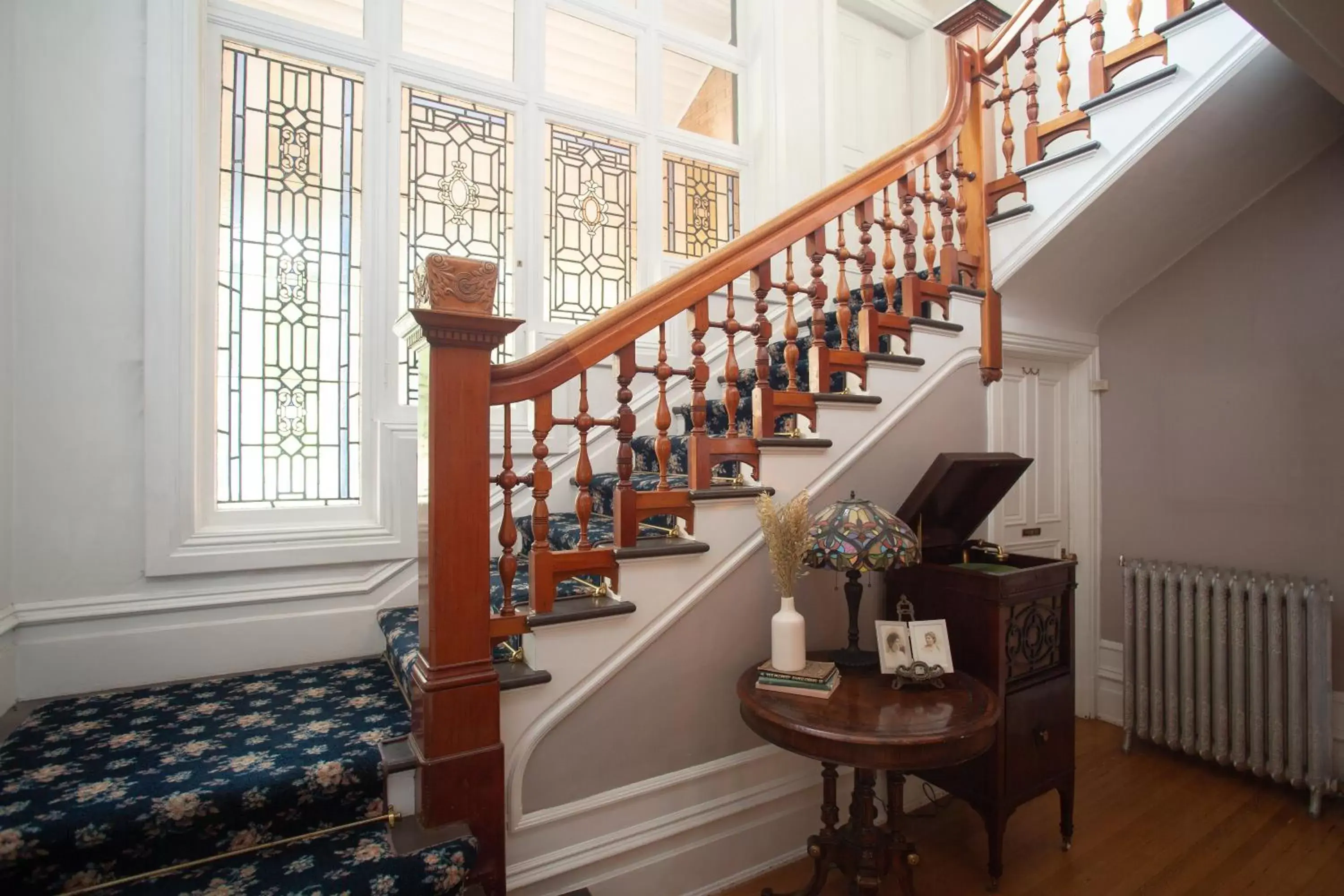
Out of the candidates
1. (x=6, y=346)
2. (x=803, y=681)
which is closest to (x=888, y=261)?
(x=803, y=681)

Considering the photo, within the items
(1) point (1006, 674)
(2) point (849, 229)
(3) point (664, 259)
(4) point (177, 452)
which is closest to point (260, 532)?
(4) point (177, 452)

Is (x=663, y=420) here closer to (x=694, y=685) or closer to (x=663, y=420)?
(x=663, y=420)

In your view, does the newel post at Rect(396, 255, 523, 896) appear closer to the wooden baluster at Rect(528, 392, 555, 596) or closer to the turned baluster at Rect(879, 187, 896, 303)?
the wooden baluster at Rect(528, 392, 555, 596)

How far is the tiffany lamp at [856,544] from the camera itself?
6.11ft

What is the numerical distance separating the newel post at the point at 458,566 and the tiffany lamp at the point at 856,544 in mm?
953

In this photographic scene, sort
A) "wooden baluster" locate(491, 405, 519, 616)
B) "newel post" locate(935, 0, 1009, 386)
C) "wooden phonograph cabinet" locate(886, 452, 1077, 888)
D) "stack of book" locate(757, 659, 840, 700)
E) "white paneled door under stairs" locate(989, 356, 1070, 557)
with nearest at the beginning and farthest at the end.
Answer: "wooden baluster" locate(491, 405, 519, 616)
"stack of book" locate(757, 659, 840, 700)
"wooden phonograph cabinet" locate(886, 452, 1077, 888)
"newel post" locate(935, 0, 1009, 386)
"white paneled door under stairs" locate(989, 356, 1070, 557)

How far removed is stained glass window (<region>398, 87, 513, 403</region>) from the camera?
2838 millimetres

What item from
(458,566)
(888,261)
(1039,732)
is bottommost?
(1039,732)

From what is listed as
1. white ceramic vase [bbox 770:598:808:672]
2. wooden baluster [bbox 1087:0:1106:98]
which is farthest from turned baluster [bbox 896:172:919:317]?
white ceramic vase [bbox 770:598:808:672]

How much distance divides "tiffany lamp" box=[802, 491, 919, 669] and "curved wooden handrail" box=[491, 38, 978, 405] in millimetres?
795

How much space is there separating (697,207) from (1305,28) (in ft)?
8.68

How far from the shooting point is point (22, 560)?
2.08 meters

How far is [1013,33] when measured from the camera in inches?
109

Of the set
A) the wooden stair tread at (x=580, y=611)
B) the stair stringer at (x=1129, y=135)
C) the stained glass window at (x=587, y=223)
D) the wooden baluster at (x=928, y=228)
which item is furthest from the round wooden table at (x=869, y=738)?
the stained glass window at (x=587, y=223)
